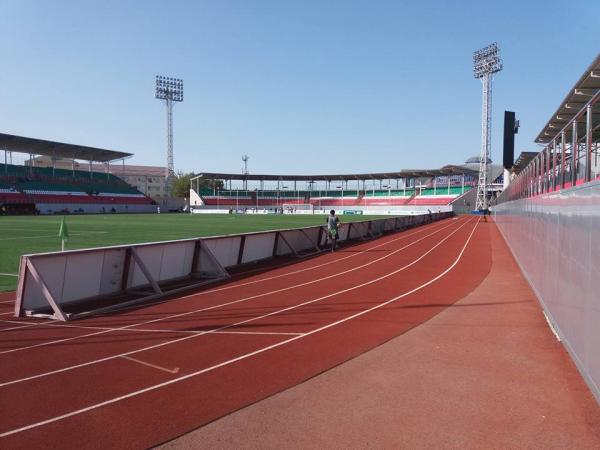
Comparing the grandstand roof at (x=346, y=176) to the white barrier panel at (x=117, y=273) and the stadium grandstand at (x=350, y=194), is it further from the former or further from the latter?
the white barrier panel at (x=117, y=273)

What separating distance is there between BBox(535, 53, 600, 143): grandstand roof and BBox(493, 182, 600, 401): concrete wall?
5575 mm

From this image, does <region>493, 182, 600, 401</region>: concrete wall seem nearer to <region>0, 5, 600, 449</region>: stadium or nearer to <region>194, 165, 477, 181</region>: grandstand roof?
<region>0, 5, 600, 449</region>: stadium

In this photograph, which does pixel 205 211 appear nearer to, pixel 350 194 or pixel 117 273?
pixel 350 194

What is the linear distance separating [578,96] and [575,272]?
11.1 m

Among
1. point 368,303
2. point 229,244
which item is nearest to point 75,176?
point 229,244

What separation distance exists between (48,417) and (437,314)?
6.07 metres

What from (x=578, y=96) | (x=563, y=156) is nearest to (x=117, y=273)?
(x=563, y=156)

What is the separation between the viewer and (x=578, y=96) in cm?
1398

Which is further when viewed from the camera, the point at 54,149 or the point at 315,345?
the point at 54,149

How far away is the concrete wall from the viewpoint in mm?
4246

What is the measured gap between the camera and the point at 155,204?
294 ft

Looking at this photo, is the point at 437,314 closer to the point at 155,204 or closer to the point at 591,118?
the point at 591,118

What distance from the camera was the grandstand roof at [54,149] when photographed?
64438 millimetres

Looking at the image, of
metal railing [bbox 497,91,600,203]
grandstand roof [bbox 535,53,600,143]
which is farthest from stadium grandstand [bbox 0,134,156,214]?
metal railing [bbox 497,91,600,203]
